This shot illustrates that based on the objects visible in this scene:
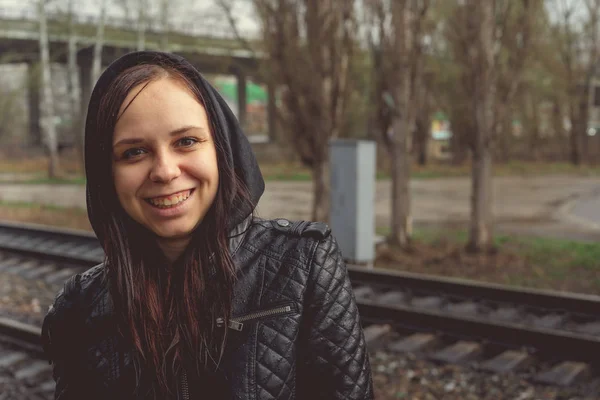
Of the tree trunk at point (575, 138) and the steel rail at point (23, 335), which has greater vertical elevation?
the tree trunk at point (575, 138)

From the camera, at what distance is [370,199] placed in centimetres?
858

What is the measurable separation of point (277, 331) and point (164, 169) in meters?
0.40

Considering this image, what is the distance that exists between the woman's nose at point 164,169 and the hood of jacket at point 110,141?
104mm

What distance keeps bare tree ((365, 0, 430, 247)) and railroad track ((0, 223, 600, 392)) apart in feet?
10.7

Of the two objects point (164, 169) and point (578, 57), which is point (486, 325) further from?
point (578, 57)

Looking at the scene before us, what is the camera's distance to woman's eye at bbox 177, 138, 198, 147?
1.46m

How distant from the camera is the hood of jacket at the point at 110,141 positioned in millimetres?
1463

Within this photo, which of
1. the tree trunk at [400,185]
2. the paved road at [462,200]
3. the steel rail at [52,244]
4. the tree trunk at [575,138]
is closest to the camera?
the steel rail at [52,244]

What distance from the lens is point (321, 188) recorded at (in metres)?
11.3

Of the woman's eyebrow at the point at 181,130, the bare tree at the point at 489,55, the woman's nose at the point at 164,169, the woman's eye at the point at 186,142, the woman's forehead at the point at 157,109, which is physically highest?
the bare tree at the point at 489,55

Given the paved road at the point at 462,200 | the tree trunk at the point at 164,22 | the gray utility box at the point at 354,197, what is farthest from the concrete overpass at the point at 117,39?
the gray utility box at the point at 354,197

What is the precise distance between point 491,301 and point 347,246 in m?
2.14

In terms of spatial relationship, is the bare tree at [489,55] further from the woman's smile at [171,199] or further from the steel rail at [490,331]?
the woman's smile at [171,199]

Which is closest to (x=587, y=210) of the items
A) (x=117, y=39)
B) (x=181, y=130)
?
(x=181, y=130)
